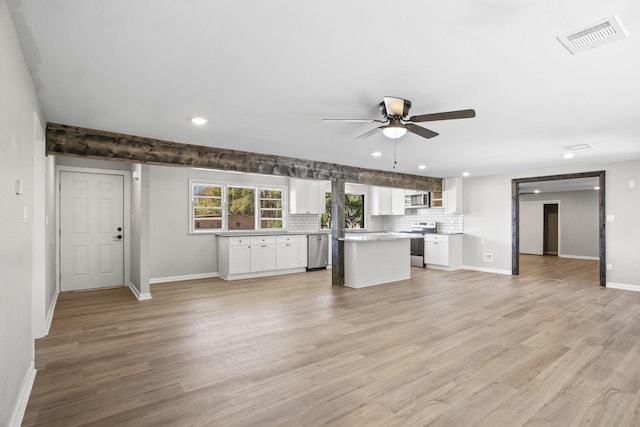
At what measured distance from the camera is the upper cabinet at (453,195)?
8.59 m

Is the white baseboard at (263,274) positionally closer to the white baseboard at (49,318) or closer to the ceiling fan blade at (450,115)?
the white baseboard at (49,318)

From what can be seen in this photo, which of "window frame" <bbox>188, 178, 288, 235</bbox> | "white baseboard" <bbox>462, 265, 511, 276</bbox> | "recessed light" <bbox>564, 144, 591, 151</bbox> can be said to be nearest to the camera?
"recessed light" <bbox>564, 144, 591, 151</bbox>

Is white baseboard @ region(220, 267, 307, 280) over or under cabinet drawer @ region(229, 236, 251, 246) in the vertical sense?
under

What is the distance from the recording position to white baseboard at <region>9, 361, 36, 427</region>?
2008 mm

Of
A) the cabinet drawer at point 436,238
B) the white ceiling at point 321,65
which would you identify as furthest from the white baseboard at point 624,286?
the white ceiling at point 321,65

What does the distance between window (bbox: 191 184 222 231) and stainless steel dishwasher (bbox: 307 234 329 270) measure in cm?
210

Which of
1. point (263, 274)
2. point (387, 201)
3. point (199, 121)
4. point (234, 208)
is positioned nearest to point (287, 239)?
point (263, 274)

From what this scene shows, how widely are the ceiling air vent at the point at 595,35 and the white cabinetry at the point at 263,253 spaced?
6.01m

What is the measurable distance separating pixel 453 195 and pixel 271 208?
179 inches

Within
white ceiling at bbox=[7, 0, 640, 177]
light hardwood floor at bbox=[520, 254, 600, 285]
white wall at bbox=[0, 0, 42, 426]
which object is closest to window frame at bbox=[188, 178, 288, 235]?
white ceiling at bbox=[7, 0, 640, 177]

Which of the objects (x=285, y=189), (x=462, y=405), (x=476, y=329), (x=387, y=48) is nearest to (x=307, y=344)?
(x=462, y=405)

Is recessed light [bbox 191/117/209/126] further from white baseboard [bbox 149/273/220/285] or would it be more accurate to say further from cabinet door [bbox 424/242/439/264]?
cabinet door [bbox 424/242/439/264]

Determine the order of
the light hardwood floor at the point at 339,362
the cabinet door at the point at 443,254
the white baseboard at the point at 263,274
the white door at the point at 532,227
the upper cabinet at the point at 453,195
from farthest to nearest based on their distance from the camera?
the white door at the point at 532,227
the upper cabinet at the point at 453,195
the cabinet door at the point at 443,254
the white baseboard at the point at 263,274
the light hardwood floor at the point at 339,362

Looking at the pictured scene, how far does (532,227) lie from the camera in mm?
11898
